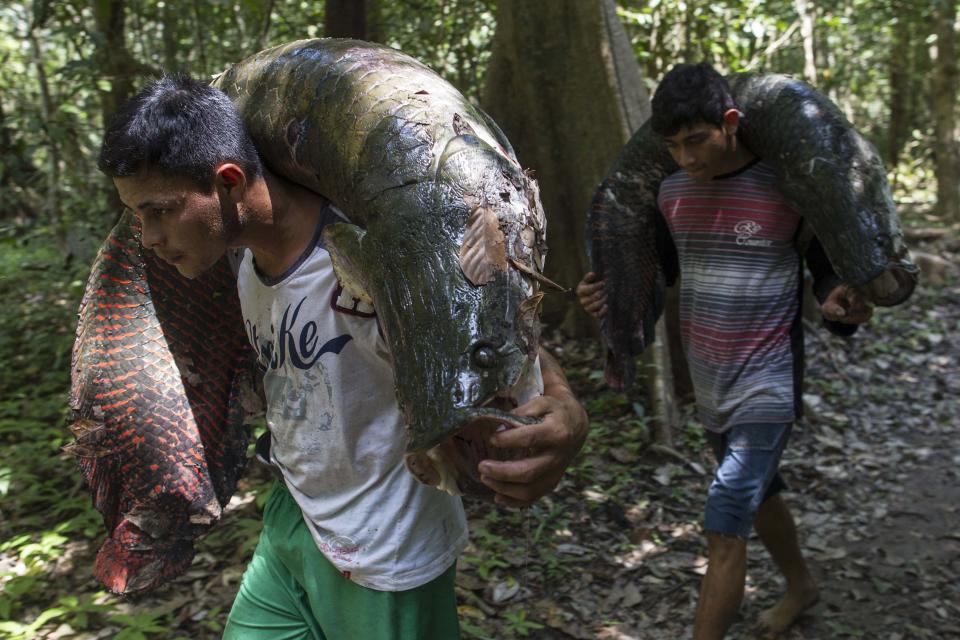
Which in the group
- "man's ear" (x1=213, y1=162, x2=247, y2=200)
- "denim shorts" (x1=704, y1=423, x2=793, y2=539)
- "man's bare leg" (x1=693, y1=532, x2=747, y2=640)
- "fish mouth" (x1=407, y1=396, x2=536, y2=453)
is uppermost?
"man's ear" (x1=213, y1=162, x2=247, y2=200)

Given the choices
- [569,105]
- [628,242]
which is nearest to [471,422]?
[628,242]

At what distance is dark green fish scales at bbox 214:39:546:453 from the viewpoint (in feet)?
3.67

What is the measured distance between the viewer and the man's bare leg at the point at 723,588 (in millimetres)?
→ 2791

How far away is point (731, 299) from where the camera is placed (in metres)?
2.92

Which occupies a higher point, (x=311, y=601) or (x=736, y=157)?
(x=736, y=157)

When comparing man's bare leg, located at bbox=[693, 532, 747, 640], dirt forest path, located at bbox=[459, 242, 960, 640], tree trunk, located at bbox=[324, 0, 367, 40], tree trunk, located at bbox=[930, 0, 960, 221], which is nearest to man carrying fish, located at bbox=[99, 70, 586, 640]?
dirt forest path, located at bbox=[459, 242, 960, 640]

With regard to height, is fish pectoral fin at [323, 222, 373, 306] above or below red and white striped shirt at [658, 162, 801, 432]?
above

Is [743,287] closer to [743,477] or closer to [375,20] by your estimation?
[743,477]

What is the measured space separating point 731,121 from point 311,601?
1944 millimetres

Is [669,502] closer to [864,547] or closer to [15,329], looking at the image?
[864,547]

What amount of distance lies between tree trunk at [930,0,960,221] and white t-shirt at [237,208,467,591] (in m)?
8.90

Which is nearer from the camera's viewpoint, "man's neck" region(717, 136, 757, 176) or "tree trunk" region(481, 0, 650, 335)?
"man's neck" region(717, 136, 757, 176)

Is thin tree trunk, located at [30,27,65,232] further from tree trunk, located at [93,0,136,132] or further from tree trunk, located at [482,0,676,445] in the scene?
tree trunk, located at [482,0,676,445]

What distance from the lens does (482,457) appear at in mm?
1240
